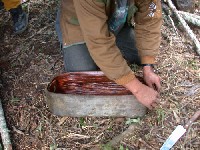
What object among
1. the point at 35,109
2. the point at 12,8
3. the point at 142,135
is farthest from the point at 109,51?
the point at 12,8

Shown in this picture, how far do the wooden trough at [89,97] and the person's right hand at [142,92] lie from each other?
16 cm

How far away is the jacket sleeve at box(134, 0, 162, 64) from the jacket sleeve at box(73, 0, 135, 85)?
1.56 feet

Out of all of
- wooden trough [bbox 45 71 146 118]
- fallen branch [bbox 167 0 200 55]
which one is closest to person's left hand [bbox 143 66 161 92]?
wooden trough [bbox 45 71 146 118]

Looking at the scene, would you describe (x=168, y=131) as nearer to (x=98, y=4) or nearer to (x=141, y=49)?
(x=141, y=49)

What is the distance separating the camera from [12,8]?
12.8ft

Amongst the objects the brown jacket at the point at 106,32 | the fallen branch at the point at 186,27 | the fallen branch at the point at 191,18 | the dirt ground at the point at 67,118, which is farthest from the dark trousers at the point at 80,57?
the fallen branch at the point at 191,18

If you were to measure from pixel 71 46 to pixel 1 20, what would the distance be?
5.12 feet

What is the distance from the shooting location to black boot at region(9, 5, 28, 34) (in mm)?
3939

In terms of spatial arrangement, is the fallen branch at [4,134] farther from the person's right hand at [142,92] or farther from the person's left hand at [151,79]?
the person's left hand at [151,79]

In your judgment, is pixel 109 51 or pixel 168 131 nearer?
pixel 109 51

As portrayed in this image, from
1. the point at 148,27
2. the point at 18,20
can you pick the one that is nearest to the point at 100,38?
the point at 148,27

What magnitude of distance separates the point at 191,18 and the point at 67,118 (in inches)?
76.7

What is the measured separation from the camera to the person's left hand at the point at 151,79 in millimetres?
2830

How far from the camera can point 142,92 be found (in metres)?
2.55
